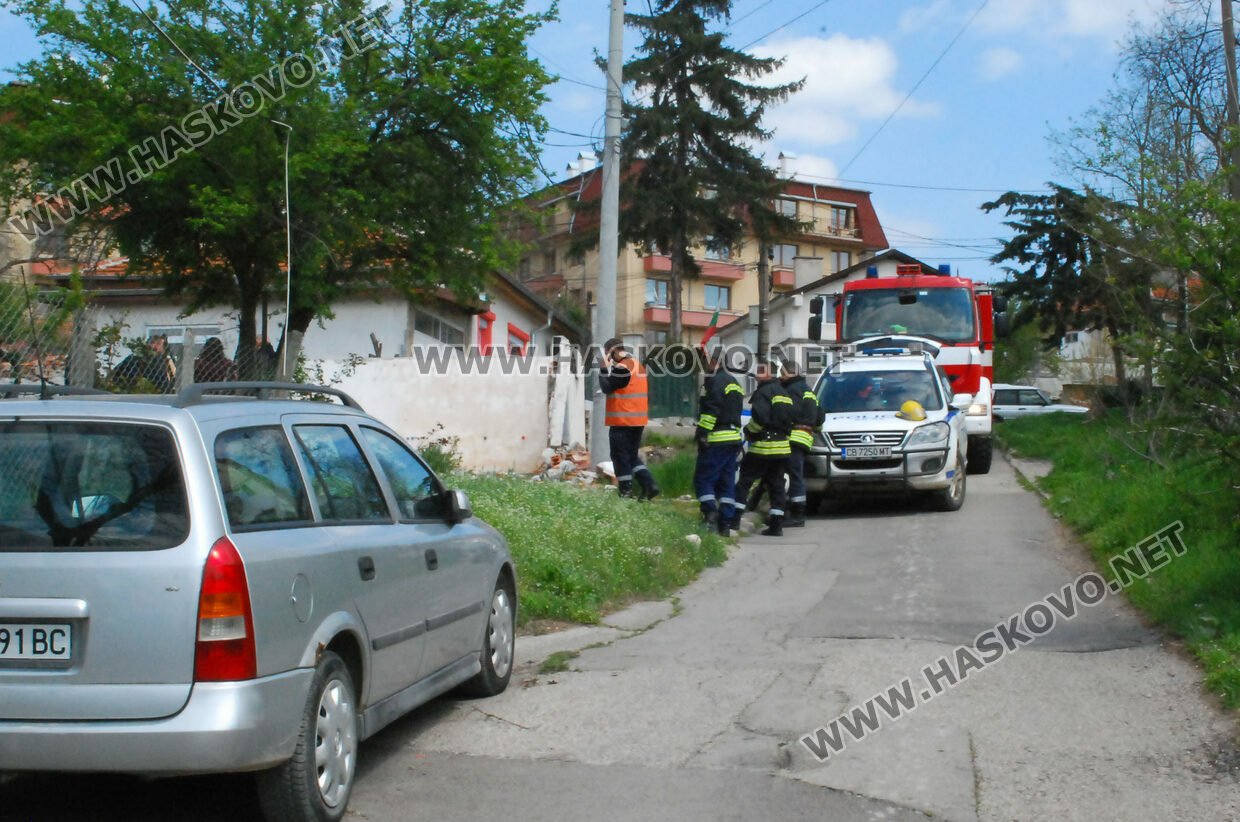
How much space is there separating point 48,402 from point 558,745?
2781mm

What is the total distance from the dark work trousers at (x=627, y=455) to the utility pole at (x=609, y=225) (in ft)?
5.21

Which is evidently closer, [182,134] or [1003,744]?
[1003,744]

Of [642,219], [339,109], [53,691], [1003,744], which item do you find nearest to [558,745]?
[1003,744]

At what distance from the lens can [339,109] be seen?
1345 cm

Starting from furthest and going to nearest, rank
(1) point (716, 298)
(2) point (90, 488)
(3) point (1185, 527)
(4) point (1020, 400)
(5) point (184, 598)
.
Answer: (1) point (716, 298)
(4) point (1020, 400)
(3) point (1185, 527)
(2) point (90, 488)
(5) point (184, 598)

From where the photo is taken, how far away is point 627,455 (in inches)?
562

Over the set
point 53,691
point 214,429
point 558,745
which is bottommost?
point 558,745

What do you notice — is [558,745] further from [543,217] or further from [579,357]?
[579,357]

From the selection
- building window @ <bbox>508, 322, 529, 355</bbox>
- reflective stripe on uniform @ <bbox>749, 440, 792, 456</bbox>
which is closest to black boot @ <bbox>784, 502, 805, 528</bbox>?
reflective stripe on uniform @ <bbox>749, 440, 792, 456</bbox>

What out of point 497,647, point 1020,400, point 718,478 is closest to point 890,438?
point 718,478

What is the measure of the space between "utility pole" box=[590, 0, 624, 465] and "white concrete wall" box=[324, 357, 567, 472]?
295 cm

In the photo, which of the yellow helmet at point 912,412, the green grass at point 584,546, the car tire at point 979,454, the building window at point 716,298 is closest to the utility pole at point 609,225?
the green grass at point 584,546

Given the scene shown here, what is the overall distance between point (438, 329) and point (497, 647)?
67.2ft

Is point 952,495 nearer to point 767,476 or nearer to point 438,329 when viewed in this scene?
point 767,476
